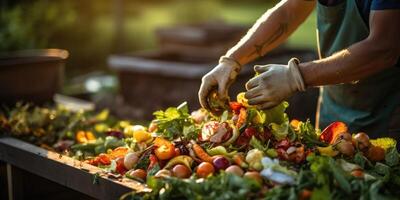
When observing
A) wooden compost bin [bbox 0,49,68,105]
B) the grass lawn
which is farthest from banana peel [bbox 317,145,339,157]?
the grass lawn

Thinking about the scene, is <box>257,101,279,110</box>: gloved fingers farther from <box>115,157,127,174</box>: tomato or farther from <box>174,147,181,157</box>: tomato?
<box>115,157,127,174</box>: tomato

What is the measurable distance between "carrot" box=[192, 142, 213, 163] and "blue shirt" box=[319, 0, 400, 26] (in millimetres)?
1116

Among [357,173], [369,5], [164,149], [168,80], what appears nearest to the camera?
[357,173]

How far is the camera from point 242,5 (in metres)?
28.2

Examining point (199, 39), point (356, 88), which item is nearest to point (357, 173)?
point (356, 88)

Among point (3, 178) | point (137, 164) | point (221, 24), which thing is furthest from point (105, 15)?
point (137, 164)

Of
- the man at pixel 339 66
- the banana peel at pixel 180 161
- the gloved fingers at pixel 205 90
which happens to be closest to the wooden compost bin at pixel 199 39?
the man at pixel 339 66

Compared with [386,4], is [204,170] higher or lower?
lower

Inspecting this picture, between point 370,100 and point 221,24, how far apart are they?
4685 mm

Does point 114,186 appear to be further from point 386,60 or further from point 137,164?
point 386,60

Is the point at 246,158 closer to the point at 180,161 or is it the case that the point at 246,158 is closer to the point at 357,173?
the point at 180,161

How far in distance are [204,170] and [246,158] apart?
0.68ft

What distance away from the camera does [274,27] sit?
13.1 feet

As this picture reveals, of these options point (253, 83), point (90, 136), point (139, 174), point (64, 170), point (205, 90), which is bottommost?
point (90, 136)
